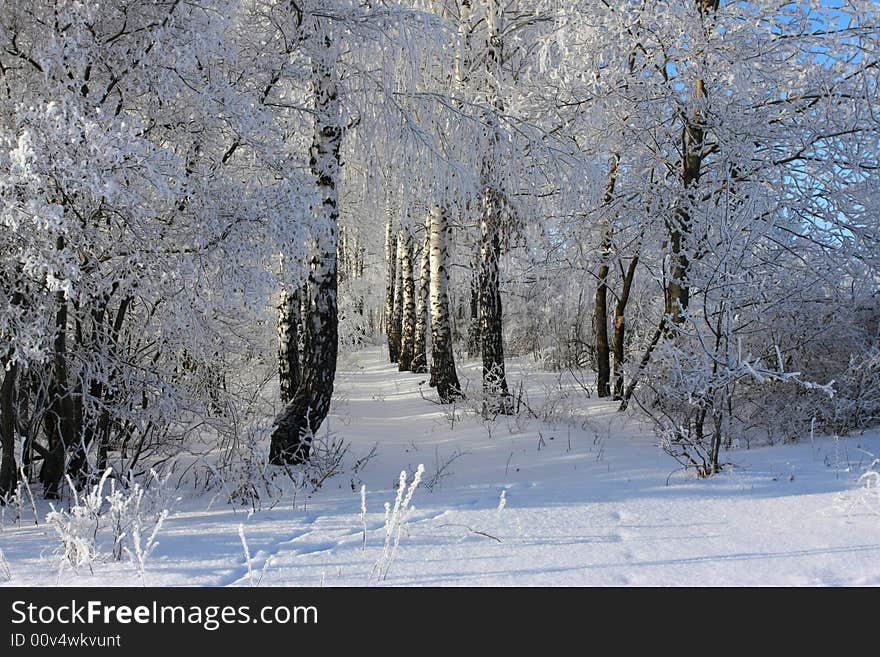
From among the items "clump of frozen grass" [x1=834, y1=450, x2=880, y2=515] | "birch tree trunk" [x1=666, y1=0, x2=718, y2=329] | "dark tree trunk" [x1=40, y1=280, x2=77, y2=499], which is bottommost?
"clump of frozen grass" [x1=834, y1=450, x2=880, y2=515]

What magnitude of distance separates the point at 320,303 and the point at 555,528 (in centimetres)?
312

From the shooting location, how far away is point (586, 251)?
1011 cm

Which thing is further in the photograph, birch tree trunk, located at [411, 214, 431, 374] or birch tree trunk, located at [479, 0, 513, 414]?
birch tree trunk, located at [411, 214, 431, 374]

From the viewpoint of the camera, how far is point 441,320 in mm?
11062

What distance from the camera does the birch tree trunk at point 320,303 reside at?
19.6ft

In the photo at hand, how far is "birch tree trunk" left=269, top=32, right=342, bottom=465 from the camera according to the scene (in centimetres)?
597

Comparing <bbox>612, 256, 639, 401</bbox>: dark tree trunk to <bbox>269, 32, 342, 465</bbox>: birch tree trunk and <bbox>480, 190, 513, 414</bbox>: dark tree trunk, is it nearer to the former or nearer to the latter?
<bbox>480, 190, 513, 414</bbox>: dark tree trunk

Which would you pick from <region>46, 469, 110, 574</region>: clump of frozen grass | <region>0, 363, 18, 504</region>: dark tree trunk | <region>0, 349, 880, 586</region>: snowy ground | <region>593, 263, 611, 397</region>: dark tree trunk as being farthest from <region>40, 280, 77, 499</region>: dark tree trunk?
<region>593, 263, 611, 397</region>: dark tree trunk

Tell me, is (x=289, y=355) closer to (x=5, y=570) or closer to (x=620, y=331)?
(x=5, y=570)

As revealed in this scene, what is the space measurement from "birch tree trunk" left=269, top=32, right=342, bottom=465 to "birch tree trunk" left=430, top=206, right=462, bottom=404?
446 cm

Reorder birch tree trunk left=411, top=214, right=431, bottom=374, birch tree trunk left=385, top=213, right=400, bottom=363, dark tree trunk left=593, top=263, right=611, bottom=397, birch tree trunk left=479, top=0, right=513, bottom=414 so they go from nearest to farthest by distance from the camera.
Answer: birch tree trunk left=479, top=0, right=513, bottom=414, dark tree trunk left=593, top=263, right=611, bottom=397, birch tree trunk left=411, top=214, right=431, bottom=374, birch tree trunk left=385, top=213, right=400, bottom=363

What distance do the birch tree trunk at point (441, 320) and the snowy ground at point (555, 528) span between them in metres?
3.73
